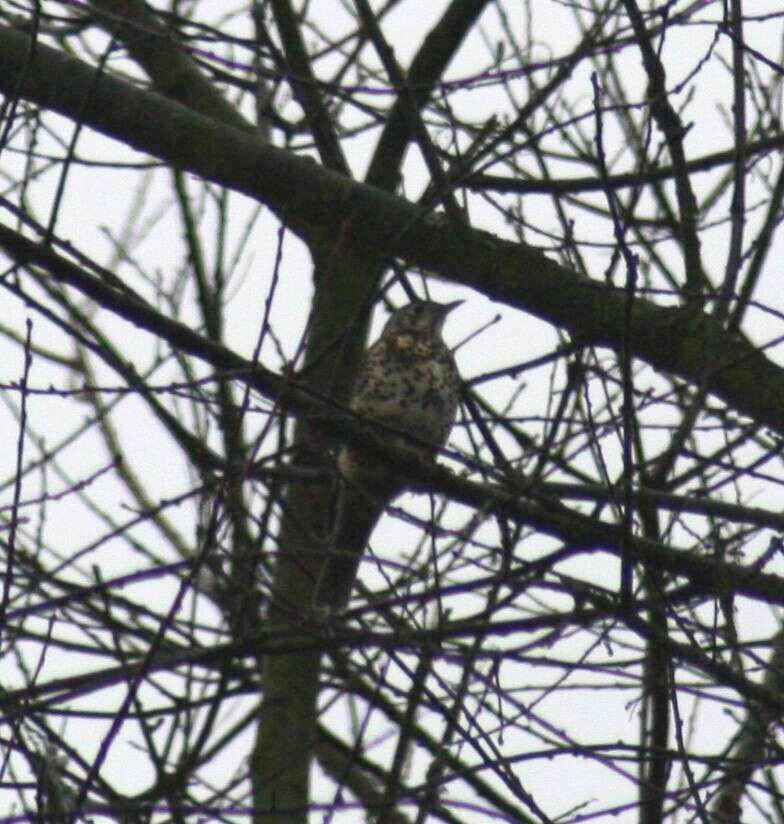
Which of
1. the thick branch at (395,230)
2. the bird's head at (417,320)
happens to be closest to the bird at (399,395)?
the bird's head at (417,320)

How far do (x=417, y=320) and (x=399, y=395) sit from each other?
0.42 m

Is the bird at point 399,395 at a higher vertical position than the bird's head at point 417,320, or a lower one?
lower

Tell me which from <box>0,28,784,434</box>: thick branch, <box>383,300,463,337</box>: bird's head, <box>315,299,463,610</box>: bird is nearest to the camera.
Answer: <box>0,28,784,434</box>: thick branch

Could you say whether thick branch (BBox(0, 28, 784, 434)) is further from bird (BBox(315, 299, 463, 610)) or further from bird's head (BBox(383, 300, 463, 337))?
bird's head (BBox(383, 300, 463, 337))

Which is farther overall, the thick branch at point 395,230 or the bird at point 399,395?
the bird at point 399,395

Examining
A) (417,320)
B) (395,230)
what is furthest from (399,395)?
(395,230)

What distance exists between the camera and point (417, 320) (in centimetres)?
640

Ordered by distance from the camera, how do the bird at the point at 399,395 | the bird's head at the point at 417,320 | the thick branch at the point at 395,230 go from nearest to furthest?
1. the thick branch at the point at 395,230
2. the bird at the point at 399,395
3. the bird's head at the point at 417,320

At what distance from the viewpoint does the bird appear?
5781 mm

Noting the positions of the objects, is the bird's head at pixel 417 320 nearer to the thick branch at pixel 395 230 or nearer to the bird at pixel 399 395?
the bird at pixel 399 395

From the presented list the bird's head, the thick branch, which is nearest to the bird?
the bird's head

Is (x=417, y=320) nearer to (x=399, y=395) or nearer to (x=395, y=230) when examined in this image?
(x=399, y=395)

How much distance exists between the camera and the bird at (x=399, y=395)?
5781 millimetres

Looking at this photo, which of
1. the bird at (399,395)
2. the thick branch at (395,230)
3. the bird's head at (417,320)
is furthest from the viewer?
the bird's head at (417,320)
